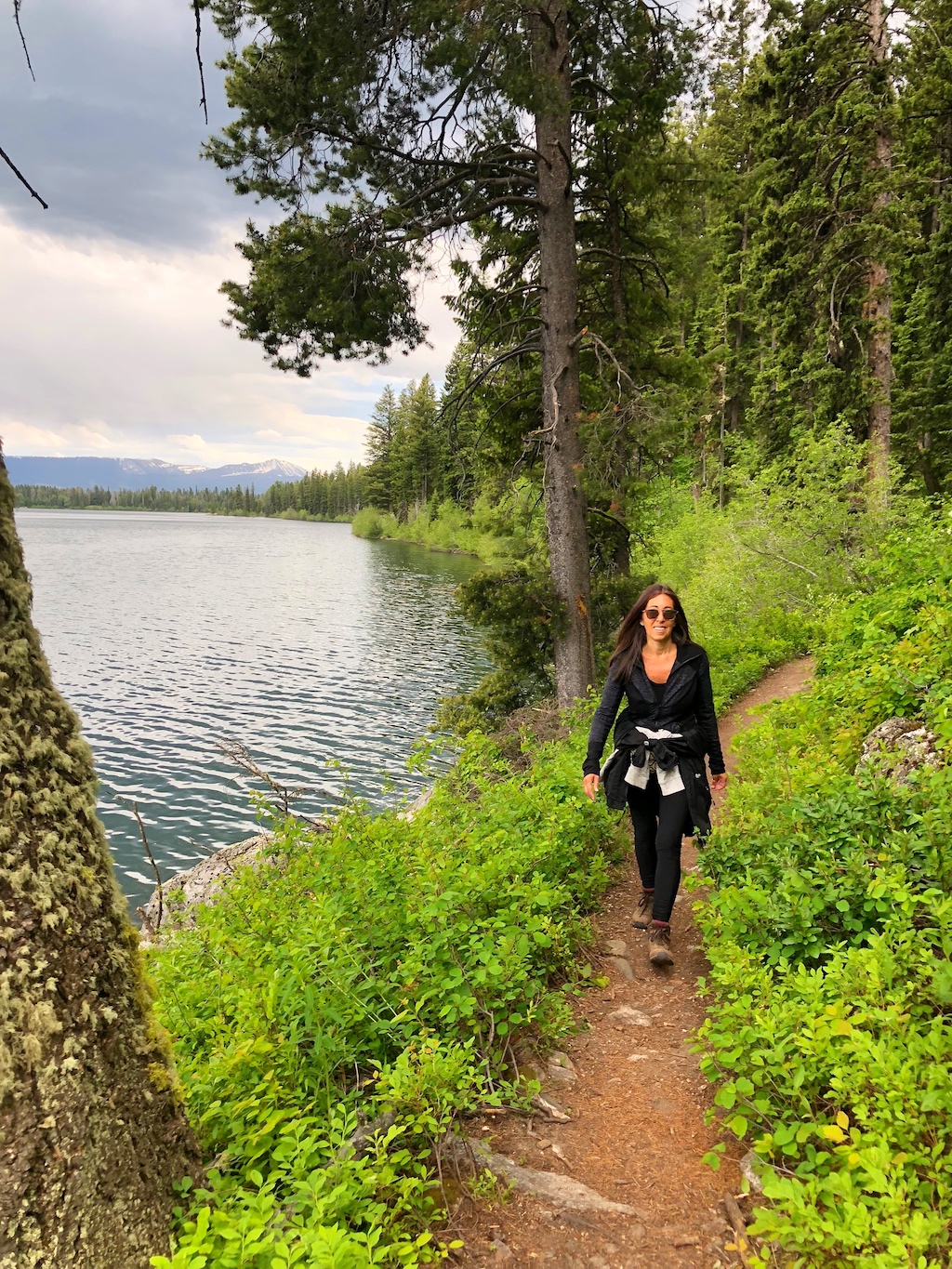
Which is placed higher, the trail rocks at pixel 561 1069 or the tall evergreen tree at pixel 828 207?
the tall evergreen tree at pixel 828 207

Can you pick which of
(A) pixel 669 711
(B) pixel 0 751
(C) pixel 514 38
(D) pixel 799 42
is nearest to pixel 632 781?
(A) pixel 669 711

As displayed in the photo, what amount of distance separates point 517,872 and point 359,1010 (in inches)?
49.7

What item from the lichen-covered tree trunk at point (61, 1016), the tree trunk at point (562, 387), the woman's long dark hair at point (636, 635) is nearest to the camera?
the lichen-covered tree trunk at point (61, 1016)

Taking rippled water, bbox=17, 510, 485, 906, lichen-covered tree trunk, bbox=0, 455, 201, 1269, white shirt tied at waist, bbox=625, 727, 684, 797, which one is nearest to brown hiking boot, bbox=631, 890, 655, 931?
white shirt tied at waist, bbox=625, 727, 684, 797

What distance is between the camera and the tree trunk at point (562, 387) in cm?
800

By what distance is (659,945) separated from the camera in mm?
3914

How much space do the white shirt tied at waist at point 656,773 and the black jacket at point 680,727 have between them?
0.02m

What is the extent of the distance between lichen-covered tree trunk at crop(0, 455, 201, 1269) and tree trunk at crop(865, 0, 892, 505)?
13.7 meters

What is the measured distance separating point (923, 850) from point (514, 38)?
7.61 m

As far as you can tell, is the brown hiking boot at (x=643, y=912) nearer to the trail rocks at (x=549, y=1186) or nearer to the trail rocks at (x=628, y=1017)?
the trail rocks at (x=628, y=1017)

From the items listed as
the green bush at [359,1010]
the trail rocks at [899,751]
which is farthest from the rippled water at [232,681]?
the trail rocks at [899,751]

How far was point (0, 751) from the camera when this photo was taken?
1.66m

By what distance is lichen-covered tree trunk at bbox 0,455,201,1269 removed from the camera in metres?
1.58

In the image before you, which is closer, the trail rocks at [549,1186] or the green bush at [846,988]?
the green bush at [846,988]
